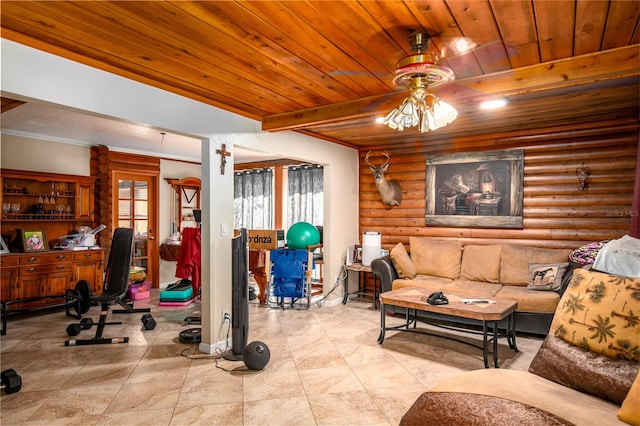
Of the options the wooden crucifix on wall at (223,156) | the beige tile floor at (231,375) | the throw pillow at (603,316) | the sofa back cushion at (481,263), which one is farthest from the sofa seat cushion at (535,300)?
the wooden crucifix on wall at (223,156)

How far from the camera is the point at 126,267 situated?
14.5 feet

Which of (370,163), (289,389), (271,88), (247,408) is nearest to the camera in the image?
(247,408)

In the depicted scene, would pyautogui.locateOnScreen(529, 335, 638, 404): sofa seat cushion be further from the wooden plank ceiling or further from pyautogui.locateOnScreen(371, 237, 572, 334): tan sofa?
pyautogui.locateOnScreen(371, 237, 572, 334): tan sofa

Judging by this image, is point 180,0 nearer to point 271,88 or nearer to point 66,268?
point 271,88

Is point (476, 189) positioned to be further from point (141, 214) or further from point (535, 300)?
point (141, 214)

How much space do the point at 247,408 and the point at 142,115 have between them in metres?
2.35

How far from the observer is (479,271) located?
493 centimetres

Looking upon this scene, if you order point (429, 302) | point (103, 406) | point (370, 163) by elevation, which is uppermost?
point (370, 163)

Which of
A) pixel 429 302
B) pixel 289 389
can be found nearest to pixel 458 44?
pixel 429 302

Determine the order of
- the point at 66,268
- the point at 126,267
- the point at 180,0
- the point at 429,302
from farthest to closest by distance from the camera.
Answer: the point at 66,268, the point at 126,267, the point at 429,302, the point at 180,0

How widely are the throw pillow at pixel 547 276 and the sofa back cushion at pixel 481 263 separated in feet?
1.58

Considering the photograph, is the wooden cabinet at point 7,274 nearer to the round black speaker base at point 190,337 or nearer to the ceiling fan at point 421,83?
the round black speaker base at point 190,337

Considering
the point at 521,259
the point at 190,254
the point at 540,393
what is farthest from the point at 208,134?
the point at 521,259

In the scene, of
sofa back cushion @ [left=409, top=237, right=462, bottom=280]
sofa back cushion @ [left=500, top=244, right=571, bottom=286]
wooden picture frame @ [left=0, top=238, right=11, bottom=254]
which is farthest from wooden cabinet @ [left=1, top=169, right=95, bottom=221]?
sofa back cushion @ [left=500, top=244, right=571, bottom=286]
